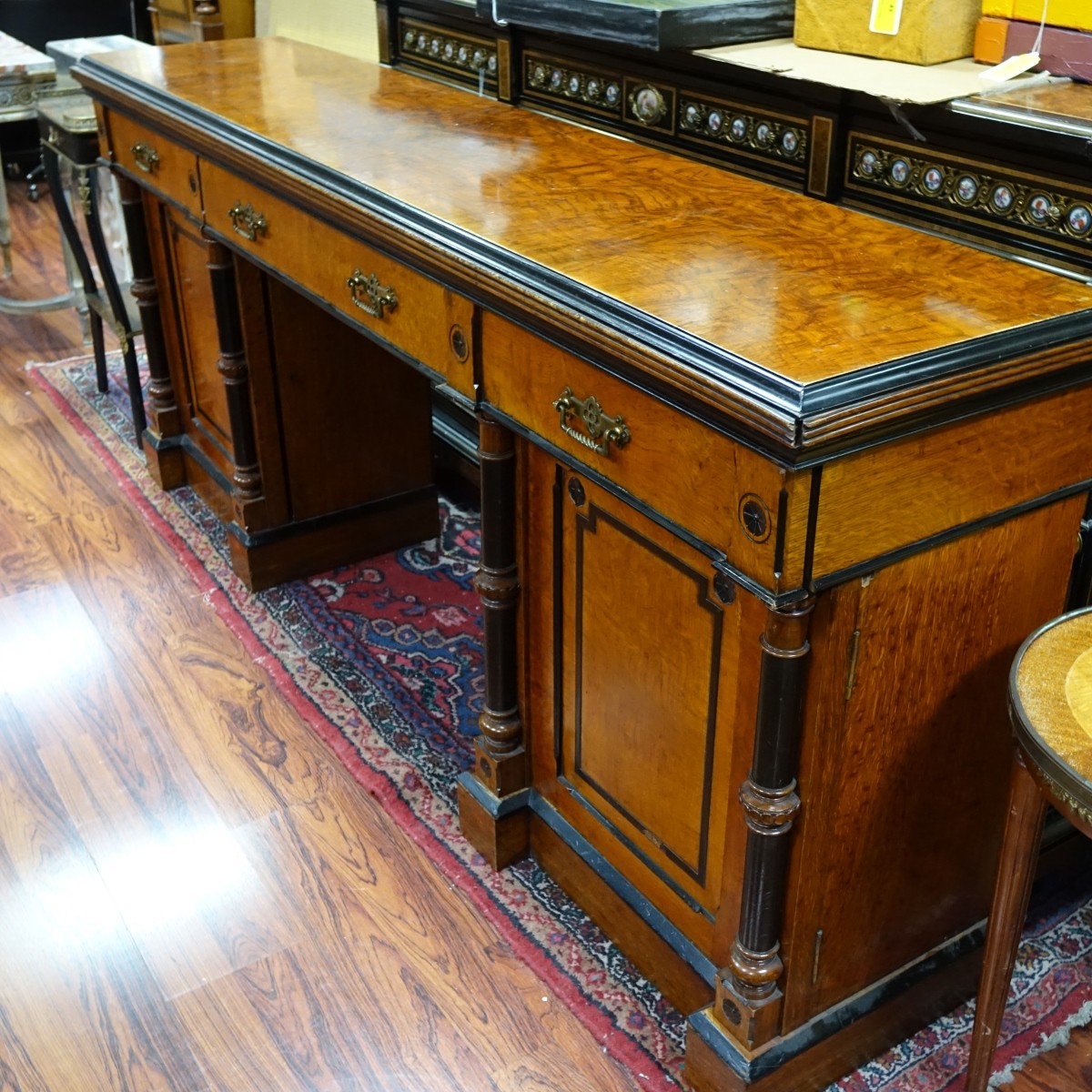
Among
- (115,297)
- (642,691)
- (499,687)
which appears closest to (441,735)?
(499,687)

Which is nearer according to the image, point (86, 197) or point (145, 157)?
point (145, 157)

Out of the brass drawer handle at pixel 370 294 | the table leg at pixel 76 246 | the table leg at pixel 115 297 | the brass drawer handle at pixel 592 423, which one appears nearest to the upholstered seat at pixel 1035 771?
the brass drawer handle at pixel 592 423

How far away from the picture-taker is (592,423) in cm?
141

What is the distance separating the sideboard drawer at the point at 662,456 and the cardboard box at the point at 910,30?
27.6 inches

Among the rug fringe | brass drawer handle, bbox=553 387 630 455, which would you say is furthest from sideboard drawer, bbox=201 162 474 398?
the rug fringe

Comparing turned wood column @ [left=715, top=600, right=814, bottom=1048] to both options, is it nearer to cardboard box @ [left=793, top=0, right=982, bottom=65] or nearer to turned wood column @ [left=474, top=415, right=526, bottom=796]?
turned wood column @ [left=474, top=415, right=526, bottom=796]

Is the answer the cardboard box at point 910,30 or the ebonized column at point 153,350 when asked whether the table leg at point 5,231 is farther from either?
the cardboard box at point 910,30

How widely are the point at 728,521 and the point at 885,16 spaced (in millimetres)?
892

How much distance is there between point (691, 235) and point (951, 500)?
0.49 m

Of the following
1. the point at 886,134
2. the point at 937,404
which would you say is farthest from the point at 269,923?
the point at 886,134

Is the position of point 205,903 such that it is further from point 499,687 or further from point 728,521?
point 728,521

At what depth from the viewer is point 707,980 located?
1645 millimetres

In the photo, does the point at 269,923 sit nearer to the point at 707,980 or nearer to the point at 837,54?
the point at 707,980

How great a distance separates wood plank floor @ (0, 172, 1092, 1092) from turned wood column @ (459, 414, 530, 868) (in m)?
0.12
